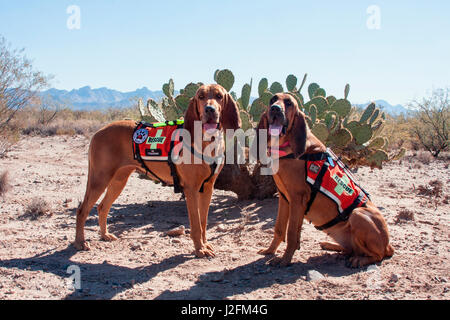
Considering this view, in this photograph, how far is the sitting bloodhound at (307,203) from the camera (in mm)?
4324

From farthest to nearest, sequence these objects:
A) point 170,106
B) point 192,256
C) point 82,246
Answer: point 170,106 < point 82,246 < point 192,256

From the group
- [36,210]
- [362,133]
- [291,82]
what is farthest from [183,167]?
[362,133]

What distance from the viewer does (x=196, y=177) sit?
15.9 feet

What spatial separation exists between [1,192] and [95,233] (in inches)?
128

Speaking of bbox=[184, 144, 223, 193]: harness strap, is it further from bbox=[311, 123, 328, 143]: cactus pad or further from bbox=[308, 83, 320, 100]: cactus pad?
bbox=[308, 83, 320, 100]: cactus pad

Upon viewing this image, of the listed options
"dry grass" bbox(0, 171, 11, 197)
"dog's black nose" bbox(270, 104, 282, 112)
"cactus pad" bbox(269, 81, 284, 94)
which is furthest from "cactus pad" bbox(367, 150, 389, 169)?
"dry grass" bbox(0, 171, 11, 197)

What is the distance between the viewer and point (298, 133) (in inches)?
172

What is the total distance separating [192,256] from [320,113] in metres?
4.27

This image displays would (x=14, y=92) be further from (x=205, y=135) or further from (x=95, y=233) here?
(x=205, y=135)

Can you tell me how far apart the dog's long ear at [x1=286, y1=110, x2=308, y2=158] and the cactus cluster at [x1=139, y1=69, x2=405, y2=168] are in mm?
2407

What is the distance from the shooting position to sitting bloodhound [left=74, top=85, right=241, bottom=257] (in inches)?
185

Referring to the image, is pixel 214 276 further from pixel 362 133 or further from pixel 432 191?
pixel 432 191

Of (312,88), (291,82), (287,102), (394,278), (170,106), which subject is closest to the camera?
(394,278)
